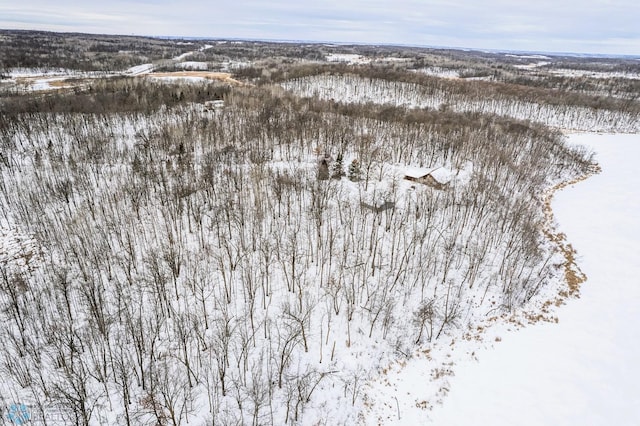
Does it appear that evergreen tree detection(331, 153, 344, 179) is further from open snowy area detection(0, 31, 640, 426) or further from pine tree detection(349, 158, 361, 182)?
pine tree detection(349, 158, 361, 182)

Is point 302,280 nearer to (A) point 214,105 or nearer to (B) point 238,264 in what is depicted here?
(B) point 238,264

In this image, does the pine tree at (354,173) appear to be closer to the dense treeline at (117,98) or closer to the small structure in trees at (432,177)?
the small structure in trees at (432,177)

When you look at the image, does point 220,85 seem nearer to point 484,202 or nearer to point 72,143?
point 72,143

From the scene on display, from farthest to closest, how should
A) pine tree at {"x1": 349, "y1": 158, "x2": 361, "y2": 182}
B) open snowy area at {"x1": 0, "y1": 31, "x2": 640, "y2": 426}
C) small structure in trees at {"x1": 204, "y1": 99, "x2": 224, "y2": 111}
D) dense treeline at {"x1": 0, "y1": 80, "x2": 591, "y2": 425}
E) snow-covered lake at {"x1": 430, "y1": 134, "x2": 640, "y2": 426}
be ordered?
small structure in trees at {"x1": 204, "y1": 99, "x2": 224, "y2": 111} < pine tree at {"x1": 349, "y1": 158, "x2": 361, "y2": 182} < snow-covered lake at {"x1": 430, "y1": 134, "x2": 640, "y2": 426} < open snowy area at {"x1": 0, "y1": 31, "x2": 640, "y2": 426} < dense treeline at {"x1": 0, "y1": 80, "x2": 591, "y2": 425}

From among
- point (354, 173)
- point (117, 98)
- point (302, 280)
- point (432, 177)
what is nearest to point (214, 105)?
point (117, 98)

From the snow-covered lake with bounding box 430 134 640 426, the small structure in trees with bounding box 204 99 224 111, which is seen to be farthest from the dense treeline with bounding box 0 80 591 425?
A: the small structure in trees with bounding box 204 99 224 111
